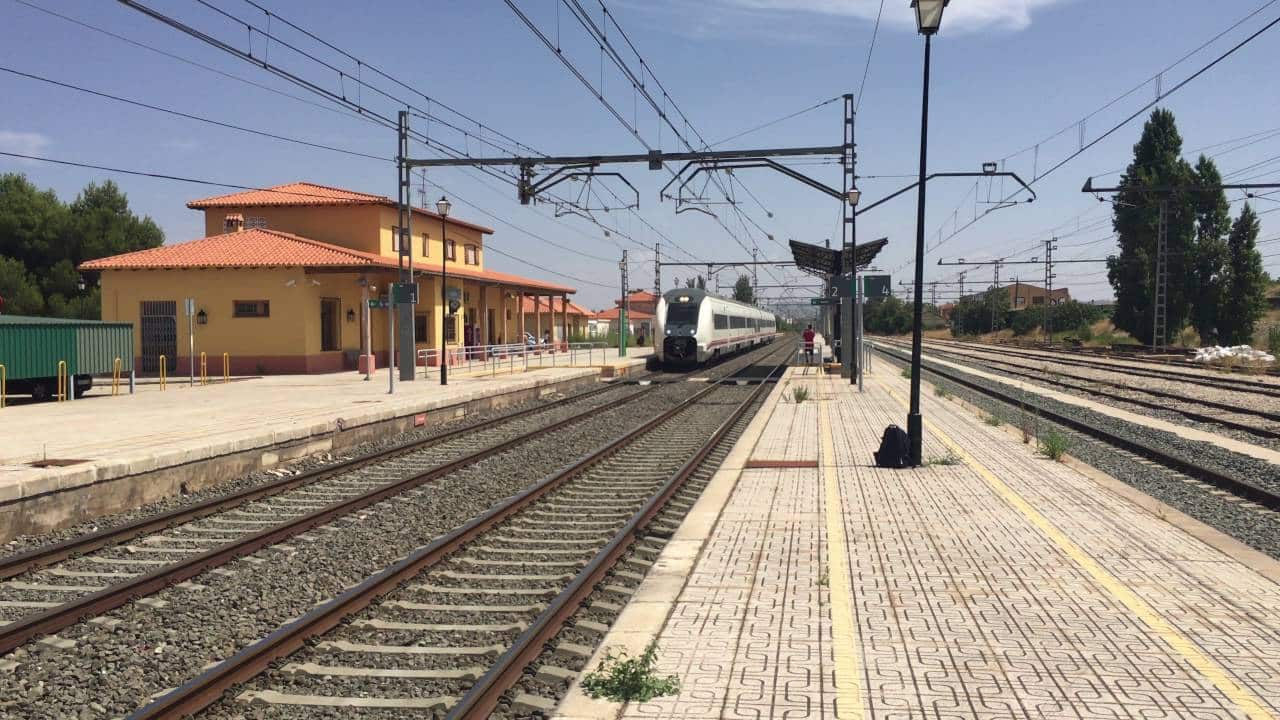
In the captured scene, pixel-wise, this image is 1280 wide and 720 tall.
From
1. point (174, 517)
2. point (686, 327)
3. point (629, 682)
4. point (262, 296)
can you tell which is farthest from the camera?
point (686, 327)

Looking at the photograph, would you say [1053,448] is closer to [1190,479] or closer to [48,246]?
[1190,479]

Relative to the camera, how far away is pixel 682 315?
35531mm

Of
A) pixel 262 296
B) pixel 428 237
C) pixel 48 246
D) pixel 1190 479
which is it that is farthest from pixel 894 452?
pixel 48 246

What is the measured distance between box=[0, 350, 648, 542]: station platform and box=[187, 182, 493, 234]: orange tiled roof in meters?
11.9

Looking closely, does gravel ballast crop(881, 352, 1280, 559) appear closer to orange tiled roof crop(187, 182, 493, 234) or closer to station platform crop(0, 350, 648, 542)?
station platform crop(0, 350, 648, 542)

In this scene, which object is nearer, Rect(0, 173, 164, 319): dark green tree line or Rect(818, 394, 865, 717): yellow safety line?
Rect(818, 394, 865, 717): yellow safety line

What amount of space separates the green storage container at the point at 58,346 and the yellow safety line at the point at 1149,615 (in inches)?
722

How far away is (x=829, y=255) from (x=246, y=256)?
707 inches

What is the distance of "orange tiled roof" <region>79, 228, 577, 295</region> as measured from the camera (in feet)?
89.9

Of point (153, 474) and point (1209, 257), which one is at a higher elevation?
point (1209, 257)

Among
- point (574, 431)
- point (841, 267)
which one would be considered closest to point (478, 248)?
point (841, 267)

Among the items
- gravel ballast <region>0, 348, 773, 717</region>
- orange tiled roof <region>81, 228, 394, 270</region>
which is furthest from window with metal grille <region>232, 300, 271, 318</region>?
gravel ballast <region>0, 348, 773, 717</region>

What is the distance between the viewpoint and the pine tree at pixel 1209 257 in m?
49.2

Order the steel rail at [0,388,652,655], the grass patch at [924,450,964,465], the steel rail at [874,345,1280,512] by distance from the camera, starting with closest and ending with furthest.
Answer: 1. the steel rail at [0,388,652,655]
2. the steel rail at [874,345,1280,512]
3. the grass patch at [924,450,964,465]
